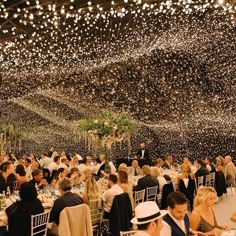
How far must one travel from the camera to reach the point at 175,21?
11766 mm

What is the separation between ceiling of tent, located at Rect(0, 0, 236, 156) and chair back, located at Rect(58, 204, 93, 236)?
4.74 metres

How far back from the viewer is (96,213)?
22.8ft

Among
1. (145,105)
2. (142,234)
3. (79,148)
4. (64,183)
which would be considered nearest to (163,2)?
(64,183)

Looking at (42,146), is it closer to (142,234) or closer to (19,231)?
(19,231)

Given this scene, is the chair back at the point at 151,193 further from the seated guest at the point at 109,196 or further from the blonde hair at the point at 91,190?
the blonde hair at the point at 91,190

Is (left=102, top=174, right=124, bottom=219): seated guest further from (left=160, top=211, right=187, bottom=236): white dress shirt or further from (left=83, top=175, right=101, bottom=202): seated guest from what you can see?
(left=160, top=211, right=187, bottom=236): white dress shirt

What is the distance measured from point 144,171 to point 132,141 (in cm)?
955

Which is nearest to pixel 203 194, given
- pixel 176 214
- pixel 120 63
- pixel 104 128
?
pixel 176 214

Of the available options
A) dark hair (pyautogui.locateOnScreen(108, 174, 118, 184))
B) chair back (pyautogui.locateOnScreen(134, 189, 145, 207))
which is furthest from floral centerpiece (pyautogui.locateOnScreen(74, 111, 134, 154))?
dark hair (pyautogui.locateOnScreen(108, 174, 118, 184))

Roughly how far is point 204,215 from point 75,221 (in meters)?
1.62

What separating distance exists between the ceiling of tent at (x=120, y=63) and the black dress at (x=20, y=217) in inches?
195

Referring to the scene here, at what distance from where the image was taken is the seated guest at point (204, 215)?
4648 millimetres

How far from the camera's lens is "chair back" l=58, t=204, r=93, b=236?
17.9 feet

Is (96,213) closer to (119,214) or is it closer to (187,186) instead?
(119,214)
